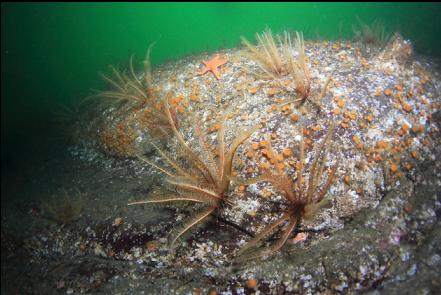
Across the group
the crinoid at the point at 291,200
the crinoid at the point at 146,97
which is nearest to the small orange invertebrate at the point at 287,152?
the crinoid at the point at 291,200

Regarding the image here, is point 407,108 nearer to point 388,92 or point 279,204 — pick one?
point 388,92

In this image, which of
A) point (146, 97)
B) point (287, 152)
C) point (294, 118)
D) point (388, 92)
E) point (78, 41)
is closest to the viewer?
point (287, 152)

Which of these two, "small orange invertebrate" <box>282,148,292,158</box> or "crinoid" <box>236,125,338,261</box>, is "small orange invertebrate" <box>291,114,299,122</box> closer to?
"small orange invertebrate" <box>282,148,292,158</box>

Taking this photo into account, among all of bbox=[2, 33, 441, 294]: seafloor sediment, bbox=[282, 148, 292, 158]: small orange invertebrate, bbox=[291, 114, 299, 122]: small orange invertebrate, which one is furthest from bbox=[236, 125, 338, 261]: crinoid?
bbox=[291, 114, 299, 122]: small orange invertebrate

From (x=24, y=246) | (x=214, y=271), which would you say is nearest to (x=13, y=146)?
(x=24, y=246)

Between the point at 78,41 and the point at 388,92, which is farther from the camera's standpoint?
the point at 78,41

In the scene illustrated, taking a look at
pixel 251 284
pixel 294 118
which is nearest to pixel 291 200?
pixel 251 284

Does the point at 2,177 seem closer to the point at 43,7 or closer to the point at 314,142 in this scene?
the point at 314,142

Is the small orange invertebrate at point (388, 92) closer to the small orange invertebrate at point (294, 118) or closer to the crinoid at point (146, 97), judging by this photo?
the small orange invertebrate at point (294, 118)
